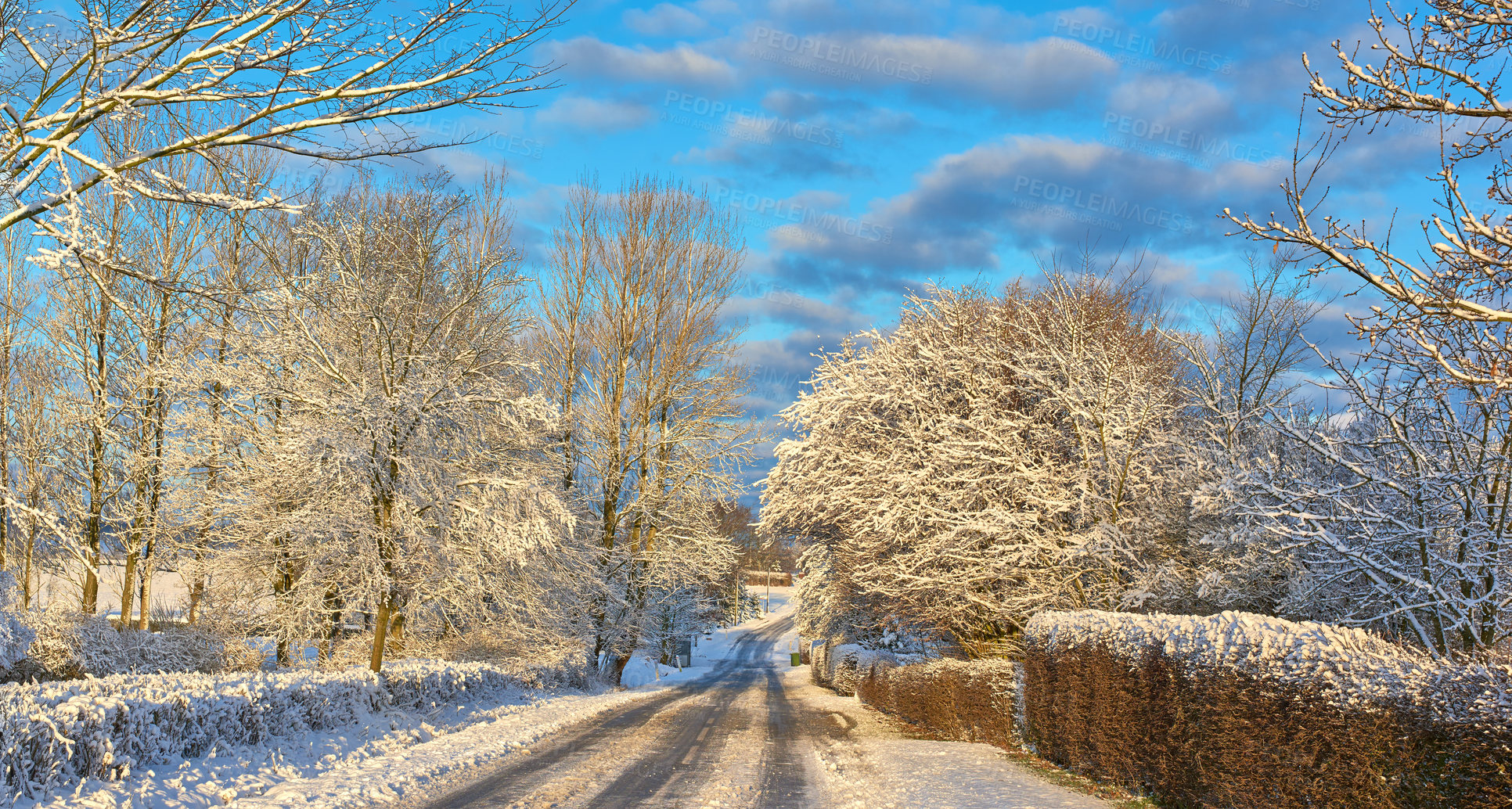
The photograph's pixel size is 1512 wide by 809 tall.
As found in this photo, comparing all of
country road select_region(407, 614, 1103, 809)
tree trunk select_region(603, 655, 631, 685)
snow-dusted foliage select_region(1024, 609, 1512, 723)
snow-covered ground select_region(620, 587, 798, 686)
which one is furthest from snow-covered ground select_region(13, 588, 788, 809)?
snow-covered ground select_region(620, 587, 798, 686)

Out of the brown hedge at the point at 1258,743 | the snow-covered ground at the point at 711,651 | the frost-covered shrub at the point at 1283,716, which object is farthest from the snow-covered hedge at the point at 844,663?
the frost-covered shrub at the point at 1283,716

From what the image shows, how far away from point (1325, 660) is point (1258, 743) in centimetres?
97

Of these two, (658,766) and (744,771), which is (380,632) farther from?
(744,771)

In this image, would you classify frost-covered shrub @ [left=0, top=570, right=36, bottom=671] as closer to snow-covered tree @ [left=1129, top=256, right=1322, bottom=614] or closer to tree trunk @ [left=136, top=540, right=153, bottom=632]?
tree trunk @ [left=136, top=540, right=153, bottom=632]

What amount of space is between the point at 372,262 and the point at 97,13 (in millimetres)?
10440

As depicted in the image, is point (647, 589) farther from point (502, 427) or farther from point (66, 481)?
point (66, 481)

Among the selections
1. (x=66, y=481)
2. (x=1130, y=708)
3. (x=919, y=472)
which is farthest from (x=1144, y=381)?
(x=66, y=481)

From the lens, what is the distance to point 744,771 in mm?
9773

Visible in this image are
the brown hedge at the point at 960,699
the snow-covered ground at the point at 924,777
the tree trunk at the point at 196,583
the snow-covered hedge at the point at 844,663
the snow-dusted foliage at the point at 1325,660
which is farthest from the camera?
the snow-covered hedge at the point at 844,663

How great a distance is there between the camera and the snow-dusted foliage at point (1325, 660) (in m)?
4.45

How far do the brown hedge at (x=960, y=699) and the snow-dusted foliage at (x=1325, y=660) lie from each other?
14.8 feet

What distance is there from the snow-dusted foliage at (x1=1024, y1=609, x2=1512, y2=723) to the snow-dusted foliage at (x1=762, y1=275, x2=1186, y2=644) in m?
5.22

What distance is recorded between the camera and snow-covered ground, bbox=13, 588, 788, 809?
6.74 metres

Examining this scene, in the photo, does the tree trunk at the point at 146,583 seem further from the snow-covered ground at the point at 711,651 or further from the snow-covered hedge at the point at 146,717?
the snow-covered ground at the point at 711,651
